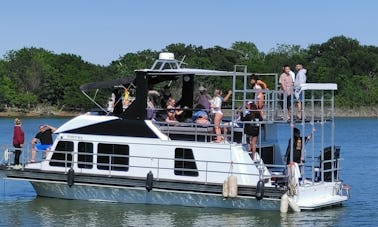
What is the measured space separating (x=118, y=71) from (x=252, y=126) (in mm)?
86148

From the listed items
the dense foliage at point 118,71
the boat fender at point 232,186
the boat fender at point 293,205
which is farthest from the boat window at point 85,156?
the dense foliage at point 118,71

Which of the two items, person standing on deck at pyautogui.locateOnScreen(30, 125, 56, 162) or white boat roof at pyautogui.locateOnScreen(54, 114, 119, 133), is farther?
person standing on deck at pyautogui.locateOnScreen(30, 125, 56, 162)

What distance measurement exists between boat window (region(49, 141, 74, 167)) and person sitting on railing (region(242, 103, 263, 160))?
5.29m

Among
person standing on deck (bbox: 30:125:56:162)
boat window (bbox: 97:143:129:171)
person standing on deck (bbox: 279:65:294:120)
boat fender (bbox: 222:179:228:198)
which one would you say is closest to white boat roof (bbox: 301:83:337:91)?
person standing on deck (bbox: 279:65:294:120)

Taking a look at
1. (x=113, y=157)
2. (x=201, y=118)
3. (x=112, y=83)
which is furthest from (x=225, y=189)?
(x=112, y=83)

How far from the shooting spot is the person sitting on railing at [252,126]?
77.9ft

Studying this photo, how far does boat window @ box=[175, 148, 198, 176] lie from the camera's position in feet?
79.0

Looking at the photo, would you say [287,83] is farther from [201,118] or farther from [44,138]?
[44,138]

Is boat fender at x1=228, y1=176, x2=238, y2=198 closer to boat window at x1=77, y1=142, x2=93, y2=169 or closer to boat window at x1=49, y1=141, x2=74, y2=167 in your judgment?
boat window at x1=77, y1=142, x2=93, y2=169

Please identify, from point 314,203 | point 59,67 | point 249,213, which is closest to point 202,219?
point 249,213

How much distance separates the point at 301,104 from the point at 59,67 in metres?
106

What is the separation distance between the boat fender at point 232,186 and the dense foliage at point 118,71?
8391 centimetres

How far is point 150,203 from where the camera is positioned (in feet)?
81.8

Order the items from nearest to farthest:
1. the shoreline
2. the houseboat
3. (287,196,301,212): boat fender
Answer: (287,196,301,212): boat fender → the houseboat → the shoreline
